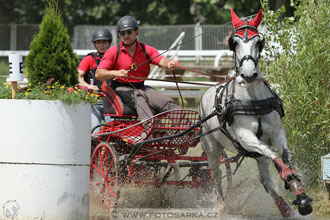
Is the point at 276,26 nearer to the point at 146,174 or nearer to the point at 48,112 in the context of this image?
the point at 146,174

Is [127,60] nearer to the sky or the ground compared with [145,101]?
nearer to the sky

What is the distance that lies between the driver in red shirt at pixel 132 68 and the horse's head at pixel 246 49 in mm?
1473

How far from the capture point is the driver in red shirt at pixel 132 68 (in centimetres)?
771

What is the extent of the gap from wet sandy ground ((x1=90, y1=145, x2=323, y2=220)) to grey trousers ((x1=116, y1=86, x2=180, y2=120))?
910 millimetres

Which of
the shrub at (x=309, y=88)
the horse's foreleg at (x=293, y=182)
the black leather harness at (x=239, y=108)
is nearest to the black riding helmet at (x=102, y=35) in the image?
the shrub at (x=309, y=88)

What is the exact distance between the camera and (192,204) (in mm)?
8156

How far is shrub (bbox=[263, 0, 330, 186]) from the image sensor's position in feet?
25.2

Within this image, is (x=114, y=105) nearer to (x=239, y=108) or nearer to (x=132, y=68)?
(x=132, y=68)

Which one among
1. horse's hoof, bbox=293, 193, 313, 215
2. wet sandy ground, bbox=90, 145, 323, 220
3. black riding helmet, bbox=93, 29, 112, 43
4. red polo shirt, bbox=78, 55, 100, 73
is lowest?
wet sandy ground, bbox=90, 145, 323, 220

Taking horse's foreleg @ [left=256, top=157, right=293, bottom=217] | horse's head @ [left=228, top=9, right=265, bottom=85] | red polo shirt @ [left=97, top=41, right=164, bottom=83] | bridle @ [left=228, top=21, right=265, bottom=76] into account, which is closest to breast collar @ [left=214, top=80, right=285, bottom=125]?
horse's head @ [left=228, top=9, right=265, bottom=85]

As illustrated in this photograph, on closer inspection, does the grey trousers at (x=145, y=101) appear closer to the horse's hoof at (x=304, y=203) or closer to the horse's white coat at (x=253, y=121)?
the horse's white coat at (x=253, y=121)

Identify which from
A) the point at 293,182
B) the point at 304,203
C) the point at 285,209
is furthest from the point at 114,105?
the point at 304,203

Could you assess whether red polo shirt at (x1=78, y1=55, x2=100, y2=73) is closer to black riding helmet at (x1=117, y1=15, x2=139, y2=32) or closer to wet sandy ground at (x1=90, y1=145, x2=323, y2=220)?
black riding helmet at (x1=117, y1=15, x2=139, y2=32)

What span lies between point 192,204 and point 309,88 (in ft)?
6.57
